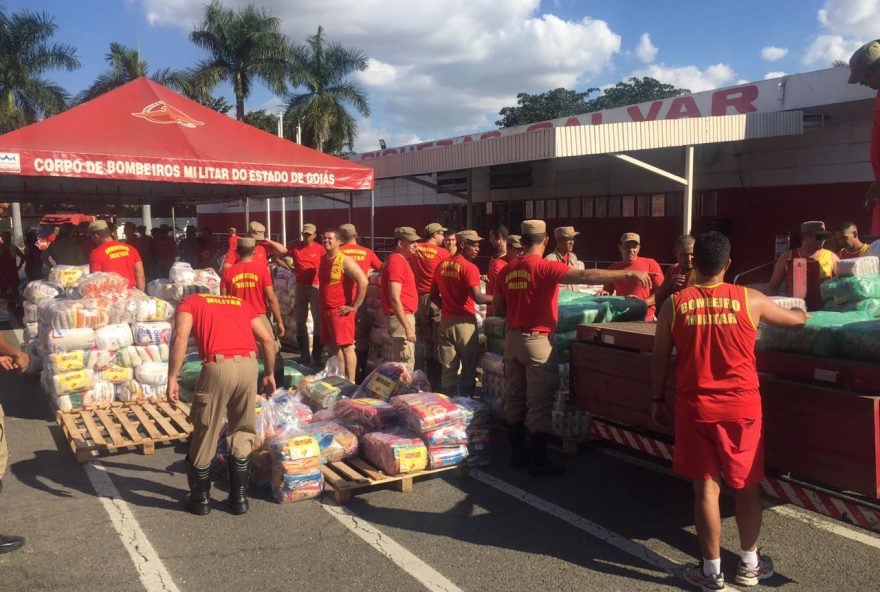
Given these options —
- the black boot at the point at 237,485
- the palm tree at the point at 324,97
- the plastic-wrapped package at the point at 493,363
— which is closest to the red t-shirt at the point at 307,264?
the plastic-wrapped package at the point at 493,363

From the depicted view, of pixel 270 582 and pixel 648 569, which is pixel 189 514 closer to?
pixel 270 582

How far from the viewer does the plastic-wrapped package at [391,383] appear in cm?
661

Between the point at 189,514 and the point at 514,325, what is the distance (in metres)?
2.82

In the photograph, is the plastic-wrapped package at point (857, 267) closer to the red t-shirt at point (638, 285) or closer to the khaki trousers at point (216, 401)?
the red t-shirt at point (638, 285)

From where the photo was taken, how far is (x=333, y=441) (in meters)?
5.76

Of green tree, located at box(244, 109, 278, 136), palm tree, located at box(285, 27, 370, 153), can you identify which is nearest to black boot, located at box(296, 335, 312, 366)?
palm tree, located at box(285, 27, 370, 153)

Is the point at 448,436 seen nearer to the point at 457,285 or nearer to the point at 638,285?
the point at 457,285

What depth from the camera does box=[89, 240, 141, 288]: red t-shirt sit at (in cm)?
905

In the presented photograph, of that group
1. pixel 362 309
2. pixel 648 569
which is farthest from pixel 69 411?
pixel 648 569

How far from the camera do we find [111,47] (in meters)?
38.5

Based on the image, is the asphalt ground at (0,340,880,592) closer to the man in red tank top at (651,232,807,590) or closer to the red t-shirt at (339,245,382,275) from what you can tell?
the man in red tank top at (651,232,807,590)

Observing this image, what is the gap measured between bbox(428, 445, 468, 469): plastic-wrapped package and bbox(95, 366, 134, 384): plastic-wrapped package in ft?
12.9

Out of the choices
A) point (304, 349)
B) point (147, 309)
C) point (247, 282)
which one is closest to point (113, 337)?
point (147, 309)

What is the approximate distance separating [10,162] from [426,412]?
20.3 feet
